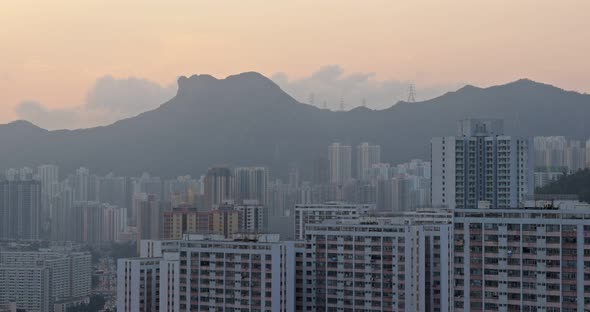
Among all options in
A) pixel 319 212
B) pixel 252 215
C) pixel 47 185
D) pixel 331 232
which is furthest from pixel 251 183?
pixel 331 232

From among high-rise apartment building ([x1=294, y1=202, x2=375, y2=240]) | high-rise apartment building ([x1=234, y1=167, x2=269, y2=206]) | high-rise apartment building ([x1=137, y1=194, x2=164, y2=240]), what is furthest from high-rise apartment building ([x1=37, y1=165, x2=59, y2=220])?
high-rise apartment building ([x1=294, y1=202, x2=375, y2=240])

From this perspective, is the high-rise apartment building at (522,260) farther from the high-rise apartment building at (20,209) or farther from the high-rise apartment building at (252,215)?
the high-rise apartment building at (20,209)

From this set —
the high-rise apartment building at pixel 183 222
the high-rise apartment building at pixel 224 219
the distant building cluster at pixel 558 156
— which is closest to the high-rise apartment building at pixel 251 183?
the high-rise apartment building at pixel 183 222

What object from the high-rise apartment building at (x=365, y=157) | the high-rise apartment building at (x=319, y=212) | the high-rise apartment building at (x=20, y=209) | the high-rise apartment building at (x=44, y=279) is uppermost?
Answer: the high-rise apartment building at (x=365, y=157)

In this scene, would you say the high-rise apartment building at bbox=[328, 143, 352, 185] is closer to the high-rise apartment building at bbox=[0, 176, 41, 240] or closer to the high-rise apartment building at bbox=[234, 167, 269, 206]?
the high-rise apartment building at bbox=[234, 167, 269, 206]

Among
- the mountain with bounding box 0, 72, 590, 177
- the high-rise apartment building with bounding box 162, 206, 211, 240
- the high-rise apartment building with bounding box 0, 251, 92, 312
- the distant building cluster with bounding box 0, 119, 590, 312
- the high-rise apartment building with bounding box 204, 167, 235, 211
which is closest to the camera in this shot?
the distant building cluster with bounding box 0, 119, 590, 312

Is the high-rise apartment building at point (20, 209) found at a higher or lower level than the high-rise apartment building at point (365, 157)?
lower

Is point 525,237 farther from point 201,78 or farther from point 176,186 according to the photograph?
point 201,78
